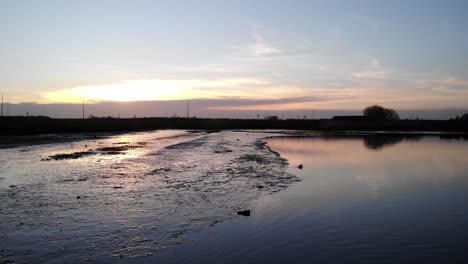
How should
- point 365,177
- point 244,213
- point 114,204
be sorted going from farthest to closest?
point 365,177 → point 114,204 → point 244,213

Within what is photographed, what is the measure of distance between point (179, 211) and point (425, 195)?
9792mm

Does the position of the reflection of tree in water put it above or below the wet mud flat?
above

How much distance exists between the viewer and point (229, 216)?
1271 centimetres

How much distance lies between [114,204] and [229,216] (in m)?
4.12

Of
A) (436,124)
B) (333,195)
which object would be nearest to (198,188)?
(333,195)

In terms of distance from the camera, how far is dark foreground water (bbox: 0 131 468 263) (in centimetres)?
910

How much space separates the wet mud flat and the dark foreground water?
0.13 feet

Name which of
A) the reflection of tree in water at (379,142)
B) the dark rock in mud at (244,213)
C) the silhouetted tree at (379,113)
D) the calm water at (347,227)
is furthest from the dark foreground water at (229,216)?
the silhouetted tree at (379,113)

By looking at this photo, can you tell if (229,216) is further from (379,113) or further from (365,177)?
(379,113)

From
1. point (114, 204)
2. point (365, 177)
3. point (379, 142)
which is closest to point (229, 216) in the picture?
point (114, 204)

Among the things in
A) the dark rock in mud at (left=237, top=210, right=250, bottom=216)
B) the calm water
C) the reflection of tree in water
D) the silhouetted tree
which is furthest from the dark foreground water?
the silhouetted tree

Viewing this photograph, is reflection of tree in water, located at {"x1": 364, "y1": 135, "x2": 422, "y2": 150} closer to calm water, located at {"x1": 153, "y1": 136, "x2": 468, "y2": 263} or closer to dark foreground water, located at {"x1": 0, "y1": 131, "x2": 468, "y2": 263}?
→ dark foreground water, located at {"x1": 0, "y1": 131, "x2": 468, "y2": 263}

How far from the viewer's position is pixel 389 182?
1988cm

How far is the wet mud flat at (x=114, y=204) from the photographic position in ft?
30.7
